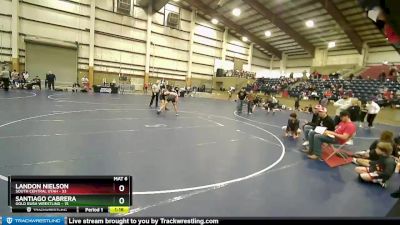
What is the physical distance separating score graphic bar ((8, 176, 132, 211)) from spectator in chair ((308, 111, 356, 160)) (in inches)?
217

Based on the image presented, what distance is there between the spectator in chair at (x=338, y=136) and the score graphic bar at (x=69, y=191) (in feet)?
18.1

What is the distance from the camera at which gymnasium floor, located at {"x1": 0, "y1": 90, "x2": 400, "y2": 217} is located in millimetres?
3650

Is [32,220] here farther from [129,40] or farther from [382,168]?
[129,40]

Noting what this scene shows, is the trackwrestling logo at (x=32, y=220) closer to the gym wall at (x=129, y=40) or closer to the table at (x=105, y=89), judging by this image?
the table at (x=105, y=89)

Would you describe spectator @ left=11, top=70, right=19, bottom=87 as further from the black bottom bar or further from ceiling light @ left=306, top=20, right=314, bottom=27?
ceiling light @ left=306, top=20, right=314, bottom=27

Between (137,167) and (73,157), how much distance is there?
4.51 feet

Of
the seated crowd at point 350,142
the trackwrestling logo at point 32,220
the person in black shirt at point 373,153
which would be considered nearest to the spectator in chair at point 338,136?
the seated crowd at point 350,142

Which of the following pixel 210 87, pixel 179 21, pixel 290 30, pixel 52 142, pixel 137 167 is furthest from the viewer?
pixel 210 87

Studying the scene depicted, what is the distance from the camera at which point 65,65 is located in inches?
1083

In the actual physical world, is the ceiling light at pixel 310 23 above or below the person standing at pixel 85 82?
above

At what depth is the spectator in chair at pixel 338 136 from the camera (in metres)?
6.03

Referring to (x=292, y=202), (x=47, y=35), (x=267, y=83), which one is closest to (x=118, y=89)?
(x=47, y=35)

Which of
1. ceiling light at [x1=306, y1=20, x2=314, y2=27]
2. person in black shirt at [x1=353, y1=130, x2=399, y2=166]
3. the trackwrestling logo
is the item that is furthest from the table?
the trackwrestling logo

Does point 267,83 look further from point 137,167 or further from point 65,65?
point 137,167
